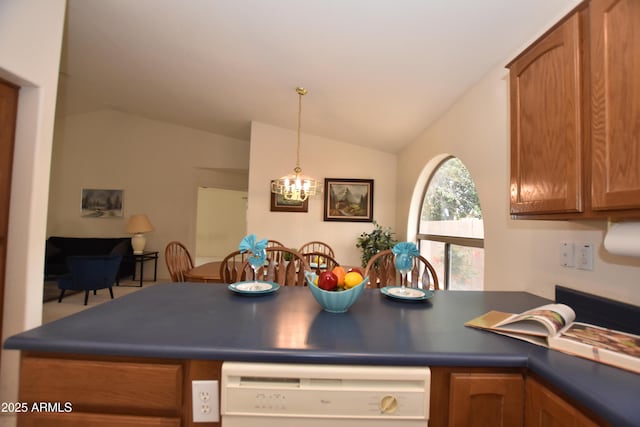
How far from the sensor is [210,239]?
797 cm

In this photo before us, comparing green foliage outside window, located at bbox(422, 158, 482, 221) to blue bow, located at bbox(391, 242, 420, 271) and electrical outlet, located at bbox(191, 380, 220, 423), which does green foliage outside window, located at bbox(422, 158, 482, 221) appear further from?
electrical outlet, located at bbox(191, 380, 220, 423)

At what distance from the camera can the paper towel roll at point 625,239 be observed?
869 millimetres

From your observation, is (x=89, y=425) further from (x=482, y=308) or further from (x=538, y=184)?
(x=538, y=184)

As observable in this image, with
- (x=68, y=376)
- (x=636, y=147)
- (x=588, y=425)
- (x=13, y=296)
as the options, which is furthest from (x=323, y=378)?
(x=13, y=296)

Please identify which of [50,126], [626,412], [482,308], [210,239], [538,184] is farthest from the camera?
[210,239]

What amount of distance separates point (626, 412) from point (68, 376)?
1.32 metres

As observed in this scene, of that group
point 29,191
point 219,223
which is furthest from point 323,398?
point 219,223

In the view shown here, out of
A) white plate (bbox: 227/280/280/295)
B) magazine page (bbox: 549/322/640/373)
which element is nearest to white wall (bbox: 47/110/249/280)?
white plate (bbox: 227/280/280/295)

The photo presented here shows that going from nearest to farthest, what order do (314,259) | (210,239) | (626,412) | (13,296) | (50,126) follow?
1. (626,412)
2. (13,296)
3. (50,126)
4. (314,259)
5. (210,239)

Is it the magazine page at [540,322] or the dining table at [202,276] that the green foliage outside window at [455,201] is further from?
the dining table at [202,276]

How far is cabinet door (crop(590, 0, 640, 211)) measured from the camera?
0.78 metres

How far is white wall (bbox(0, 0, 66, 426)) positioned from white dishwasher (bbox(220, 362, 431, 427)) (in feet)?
5.56

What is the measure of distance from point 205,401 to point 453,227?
2.64 metres

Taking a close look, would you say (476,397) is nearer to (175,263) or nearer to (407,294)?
(407,294)
